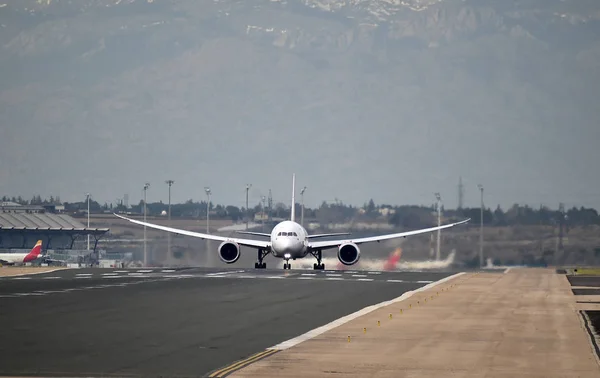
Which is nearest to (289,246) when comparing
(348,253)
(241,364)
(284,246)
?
(284,246)

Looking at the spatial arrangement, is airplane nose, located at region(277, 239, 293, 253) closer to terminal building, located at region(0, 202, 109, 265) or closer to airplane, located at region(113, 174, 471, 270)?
airplane, located at region(113, 174, 471, 270)

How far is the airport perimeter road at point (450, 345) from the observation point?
30719 mm

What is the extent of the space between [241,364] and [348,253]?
2719 inches

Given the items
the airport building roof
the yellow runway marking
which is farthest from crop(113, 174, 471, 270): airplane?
the airport building roof

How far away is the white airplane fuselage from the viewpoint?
313 ft

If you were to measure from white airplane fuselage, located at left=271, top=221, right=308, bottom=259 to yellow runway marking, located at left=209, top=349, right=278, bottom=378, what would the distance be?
59.9m

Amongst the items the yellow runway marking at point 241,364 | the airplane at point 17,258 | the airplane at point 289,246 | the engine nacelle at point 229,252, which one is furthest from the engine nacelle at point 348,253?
the yellow runway marking at point 241,364

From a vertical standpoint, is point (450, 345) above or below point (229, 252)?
below

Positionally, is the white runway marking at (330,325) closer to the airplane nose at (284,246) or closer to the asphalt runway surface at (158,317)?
the asphalt runway surface at (158,317)

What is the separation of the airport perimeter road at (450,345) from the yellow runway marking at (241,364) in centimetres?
31

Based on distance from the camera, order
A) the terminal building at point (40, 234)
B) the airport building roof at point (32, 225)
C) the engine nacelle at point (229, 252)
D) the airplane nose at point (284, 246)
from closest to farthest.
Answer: the airplane nose at point (284, 246), the engine nacelle at point (229, 252), the terminal building at point (40, 234), the airport building roof at point (32, 225)

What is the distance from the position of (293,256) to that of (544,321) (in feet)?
167

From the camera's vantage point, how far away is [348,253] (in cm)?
10056

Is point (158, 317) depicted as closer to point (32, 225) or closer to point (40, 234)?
point (40, 234)
